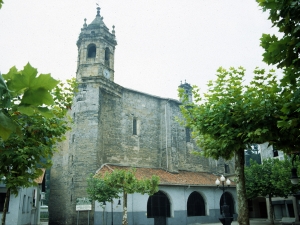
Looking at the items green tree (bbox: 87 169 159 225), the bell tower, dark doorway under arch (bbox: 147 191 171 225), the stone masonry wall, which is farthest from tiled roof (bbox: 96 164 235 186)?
the bell tower

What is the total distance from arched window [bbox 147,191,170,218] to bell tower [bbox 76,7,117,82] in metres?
11.7

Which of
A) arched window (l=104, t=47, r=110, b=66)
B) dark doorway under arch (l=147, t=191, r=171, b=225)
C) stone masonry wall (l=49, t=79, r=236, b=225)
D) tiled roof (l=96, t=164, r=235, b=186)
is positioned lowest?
dark doorway under arch (l=147, t=191, r=171, b=225)

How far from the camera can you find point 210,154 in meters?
10.7

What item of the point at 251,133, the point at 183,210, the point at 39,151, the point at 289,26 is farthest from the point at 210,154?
the point at 183,210

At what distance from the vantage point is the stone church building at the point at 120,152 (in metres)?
23.2

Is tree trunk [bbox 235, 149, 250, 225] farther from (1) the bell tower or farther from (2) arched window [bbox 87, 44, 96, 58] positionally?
(2) arched window [bbox 87, 44, 96, 58]

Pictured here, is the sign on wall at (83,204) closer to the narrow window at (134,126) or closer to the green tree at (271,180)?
the narrow window at (134,126)

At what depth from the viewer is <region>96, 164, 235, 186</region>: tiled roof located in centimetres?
2444

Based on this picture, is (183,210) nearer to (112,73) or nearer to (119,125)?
(119,125)

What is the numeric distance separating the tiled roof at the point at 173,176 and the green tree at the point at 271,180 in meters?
4.04

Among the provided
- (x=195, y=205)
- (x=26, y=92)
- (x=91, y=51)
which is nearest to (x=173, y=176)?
(x=195, y=205)

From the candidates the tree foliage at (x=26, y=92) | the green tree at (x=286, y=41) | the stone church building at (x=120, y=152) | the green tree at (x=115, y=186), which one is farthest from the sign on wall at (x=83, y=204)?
the tree foliage at (x=26, y=92)

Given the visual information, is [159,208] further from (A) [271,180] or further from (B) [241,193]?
(B) [241,193]

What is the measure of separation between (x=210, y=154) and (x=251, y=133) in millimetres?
2753
